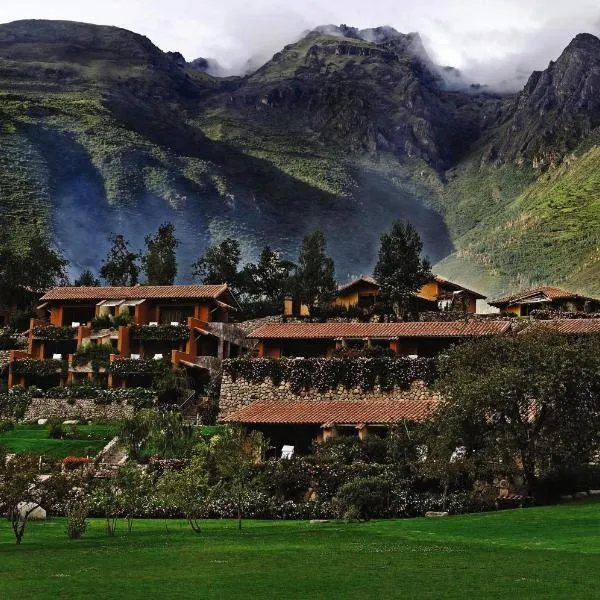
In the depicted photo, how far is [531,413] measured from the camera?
3891cm

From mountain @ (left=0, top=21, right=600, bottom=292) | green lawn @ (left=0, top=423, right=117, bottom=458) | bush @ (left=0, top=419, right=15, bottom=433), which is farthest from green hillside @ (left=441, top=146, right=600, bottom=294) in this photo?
bush @ (left=0, top=419, right=15, bottom=433)

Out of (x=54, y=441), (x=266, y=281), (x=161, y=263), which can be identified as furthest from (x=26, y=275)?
(x=54, y=441)

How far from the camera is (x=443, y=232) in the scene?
177875mm

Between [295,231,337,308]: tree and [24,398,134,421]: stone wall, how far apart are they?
91.0ft

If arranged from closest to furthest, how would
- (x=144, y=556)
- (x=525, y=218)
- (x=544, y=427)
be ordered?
(x=144, y=556), (x=544, y=427), (x=525, y=218)

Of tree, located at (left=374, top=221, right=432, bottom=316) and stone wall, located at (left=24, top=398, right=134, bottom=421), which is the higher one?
tree, located at (left=374, top=221, right=432, bottom=316)

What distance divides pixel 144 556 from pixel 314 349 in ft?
136

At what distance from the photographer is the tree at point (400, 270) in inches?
3199

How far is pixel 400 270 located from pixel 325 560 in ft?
195

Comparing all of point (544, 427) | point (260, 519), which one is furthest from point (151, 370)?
point (544, 427)

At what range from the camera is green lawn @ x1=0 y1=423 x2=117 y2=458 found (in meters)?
51.8

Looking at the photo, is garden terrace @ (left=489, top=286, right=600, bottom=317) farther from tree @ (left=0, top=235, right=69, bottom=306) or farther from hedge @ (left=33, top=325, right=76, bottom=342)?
tree @ (left=0, top=235, right=69, bottom=306)

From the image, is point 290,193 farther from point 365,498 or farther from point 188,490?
point 188,490

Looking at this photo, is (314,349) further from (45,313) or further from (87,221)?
(87,221)
